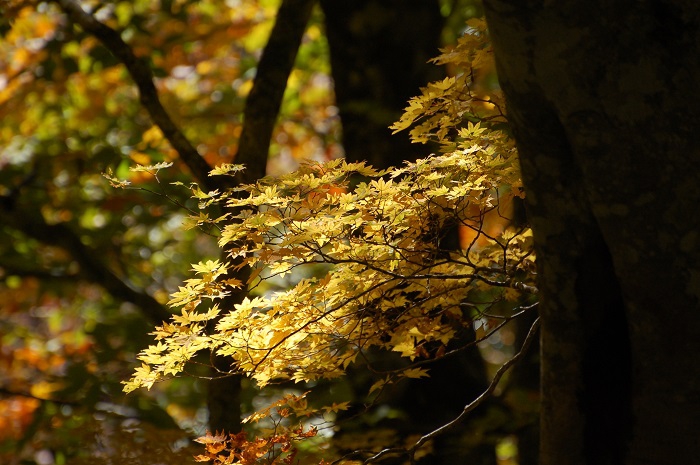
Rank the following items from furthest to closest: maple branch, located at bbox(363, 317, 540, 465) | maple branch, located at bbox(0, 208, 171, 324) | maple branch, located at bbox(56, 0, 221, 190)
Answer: maple branch, located at bbox(0, 208, 171, 324) < maple branch, located at bbox(56, 0, 221, 190) < maple branch, located at bbox(363, 317, 540, 465)

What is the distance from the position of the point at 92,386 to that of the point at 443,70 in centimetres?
Answer: 254

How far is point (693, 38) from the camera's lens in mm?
1440

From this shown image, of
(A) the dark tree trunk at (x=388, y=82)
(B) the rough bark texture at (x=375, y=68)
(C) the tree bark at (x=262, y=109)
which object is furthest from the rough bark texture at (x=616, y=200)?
(B) the rough bark texture at (x=375, y=68)

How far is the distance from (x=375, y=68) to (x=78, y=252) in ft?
6.45

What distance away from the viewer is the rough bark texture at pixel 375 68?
3.76 m

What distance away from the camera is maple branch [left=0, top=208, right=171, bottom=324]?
384 cm

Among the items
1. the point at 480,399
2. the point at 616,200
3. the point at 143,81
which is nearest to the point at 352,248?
the point at 480,399

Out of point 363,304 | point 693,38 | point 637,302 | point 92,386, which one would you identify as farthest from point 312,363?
point 92,386

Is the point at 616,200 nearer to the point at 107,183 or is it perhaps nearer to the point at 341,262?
the point at 341,262

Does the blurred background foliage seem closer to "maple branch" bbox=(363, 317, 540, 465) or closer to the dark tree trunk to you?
the dark tree trunk

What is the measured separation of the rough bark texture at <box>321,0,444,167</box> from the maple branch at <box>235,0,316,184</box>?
627mm

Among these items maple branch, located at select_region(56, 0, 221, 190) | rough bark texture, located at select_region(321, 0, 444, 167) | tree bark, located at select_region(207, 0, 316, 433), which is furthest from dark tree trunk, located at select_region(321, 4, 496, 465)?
maple branch, located at select_region(56, 0, 221, 190)

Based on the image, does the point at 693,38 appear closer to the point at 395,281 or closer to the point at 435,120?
the point at 435,120

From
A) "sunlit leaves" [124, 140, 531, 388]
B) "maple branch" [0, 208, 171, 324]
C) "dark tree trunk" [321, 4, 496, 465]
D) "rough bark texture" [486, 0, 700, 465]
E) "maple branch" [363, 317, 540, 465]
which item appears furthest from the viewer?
"maple branch" [0, 208, 171, 324]
